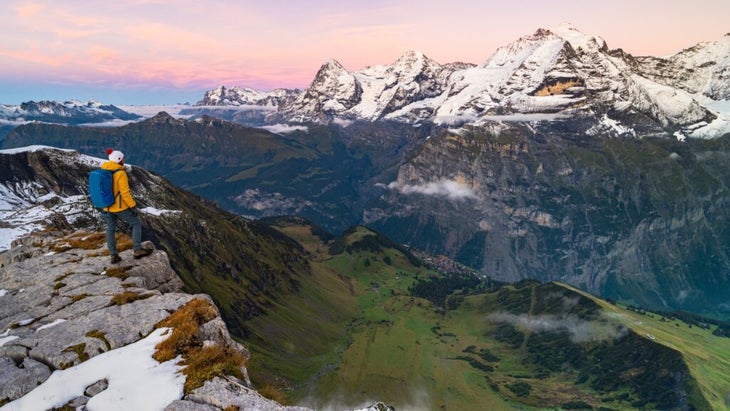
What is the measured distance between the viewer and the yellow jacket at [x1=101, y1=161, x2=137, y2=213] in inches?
1155

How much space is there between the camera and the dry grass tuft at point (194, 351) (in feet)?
63.0

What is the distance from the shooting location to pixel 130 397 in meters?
18.5

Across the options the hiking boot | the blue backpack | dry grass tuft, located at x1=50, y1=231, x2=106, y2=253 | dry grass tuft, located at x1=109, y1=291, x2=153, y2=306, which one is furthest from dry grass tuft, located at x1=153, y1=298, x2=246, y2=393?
dry grass tuft, located at x1=50, y1=231, x2=106, y2=253

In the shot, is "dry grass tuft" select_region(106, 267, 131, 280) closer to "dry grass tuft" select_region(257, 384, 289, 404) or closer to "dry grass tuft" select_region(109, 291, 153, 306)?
"dry grass tuft" select_region(109, 291, 153, 306)

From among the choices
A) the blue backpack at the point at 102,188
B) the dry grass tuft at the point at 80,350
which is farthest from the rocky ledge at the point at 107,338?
the blue backpack at the point at 102,188

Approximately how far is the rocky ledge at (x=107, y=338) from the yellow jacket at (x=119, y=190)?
218 inches

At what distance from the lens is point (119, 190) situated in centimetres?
3006

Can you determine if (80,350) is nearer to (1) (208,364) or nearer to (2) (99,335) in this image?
(2) (99,335)

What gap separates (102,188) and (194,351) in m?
14.9

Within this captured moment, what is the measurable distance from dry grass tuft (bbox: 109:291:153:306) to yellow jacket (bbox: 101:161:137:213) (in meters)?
6.03

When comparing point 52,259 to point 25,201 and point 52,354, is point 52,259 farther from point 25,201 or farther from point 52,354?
point 25,201

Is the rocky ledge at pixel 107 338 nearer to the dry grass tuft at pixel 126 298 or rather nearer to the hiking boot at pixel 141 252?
the dry grass tuft at pixel 126 298

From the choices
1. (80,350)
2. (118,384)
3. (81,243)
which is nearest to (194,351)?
(118,384)

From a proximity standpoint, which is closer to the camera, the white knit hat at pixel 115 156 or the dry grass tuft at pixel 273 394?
the dry grass tuft at pixel 273 394
